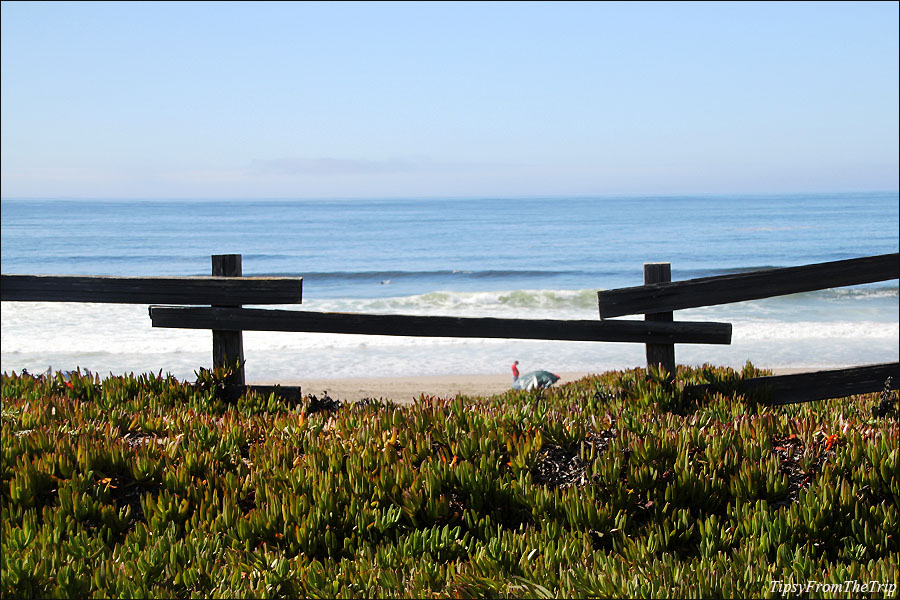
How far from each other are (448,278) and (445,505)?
3647 centimetres

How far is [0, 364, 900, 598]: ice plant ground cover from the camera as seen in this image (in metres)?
3.61

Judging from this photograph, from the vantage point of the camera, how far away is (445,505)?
4359mm

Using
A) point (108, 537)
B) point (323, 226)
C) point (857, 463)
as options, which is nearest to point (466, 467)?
point (108, 537)

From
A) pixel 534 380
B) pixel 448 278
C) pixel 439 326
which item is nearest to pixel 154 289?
pixel 439 326

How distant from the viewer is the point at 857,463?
4.62 m

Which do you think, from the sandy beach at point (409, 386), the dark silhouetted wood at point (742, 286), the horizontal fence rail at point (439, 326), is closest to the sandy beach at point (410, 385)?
the sandy beach at point (409, 386)

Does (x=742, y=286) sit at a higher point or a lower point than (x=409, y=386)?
higher

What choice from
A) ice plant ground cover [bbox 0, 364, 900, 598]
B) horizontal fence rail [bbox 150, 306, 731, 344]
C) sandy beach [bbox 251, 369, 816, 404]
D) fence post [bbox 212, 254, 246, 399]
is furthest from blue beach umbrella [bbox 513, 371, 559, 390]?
ice plant ground cover [bbox 0, 364, 900, 598]

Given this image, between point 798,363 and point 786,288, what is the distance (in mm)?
12154

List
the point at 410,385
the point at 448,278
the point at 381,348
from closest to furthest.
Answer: the point at 410,385 < the point at 381,348 < the point at 448,278

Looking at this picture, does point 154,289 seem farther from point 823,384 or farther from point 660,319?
point 823,384

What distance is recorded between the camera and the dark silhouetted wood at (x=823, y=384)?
7.03m

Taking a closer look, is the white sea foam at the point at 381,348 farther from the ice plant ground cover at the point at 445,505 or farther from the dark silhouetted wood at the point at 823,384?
the ice plant ground cover at the point at 445,505

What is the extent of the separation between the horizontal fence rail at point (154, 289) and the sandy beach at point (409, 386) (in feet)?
20.0
